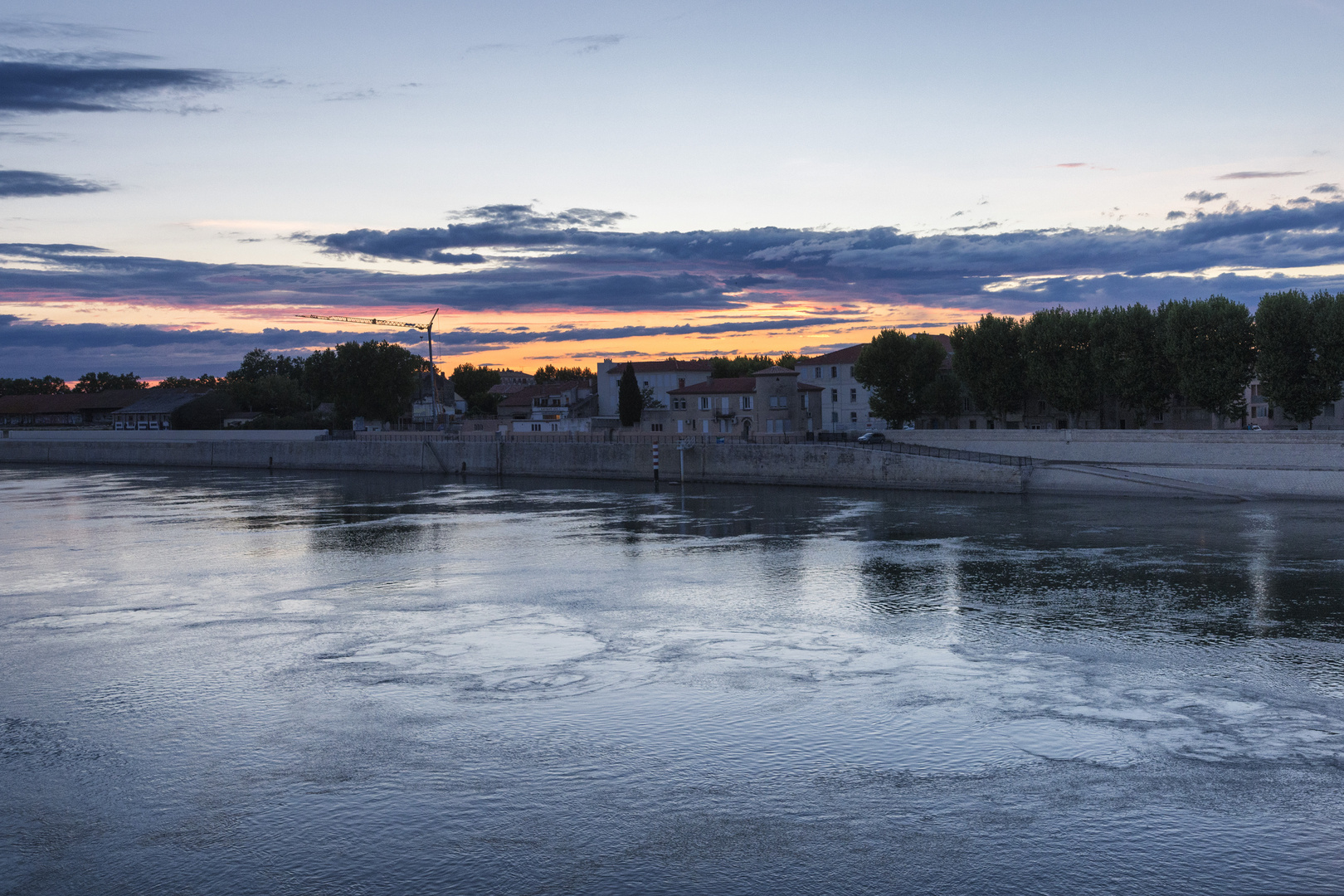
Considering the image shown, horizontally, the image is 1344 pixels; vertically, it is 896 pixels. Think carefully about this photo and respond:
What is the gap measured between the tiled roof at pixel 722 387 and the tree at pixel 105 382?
12282 centimetres

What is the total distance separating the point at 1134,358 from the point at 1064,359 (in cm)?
454

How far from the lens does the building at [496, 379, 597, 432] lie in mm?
102312

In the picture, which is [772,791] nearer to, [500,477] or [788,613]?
[788,613]

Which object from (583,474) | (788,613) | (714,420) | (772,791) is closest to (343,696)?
(772,791)

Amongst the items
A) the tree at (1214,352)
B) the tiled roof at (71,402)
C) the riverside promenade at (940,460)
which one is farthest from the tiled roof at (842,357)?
the tiled roof at (71,402)

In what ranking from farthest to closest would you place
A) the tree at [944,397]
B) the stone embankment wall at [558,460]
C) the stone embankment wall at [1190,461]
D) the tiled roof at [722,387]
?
the tiled roof at [722,387]
the tree at [944,397]
the stone embankment wall at [558,460]
the stone embankment wall at [1190,461]

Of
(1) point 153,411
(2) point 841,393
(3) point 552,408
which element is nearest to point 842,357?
(2) point 841,393

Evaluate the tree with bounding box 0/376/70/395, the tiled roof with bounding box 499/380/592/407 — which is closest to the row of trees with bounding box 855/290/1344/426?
the tiled roof with bounding box 499/380/592/407

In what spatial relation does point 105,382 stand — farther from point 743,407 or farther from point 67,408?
point 743,407

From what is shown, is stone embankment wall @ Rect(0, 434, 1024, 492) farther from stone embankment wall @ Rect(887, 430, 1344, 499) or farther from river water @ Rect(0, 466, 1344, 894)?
river water @ Rect(0, 466, 1344, 894)

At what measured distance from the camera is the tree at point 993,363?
236ft

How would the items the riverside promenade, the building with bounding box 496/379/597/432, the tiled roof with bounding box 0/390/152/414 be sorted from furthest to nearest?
the tiled roof with bounding box 0/390/152/414, the building with bounding box 496/379/597/432, the riverside promenade

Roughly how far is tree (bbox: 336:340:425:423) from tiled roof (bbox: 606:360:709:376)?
864 inches

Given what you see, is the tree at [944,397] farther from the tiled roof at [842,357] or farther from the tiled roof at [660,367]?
the tiled roof at [660,367]
